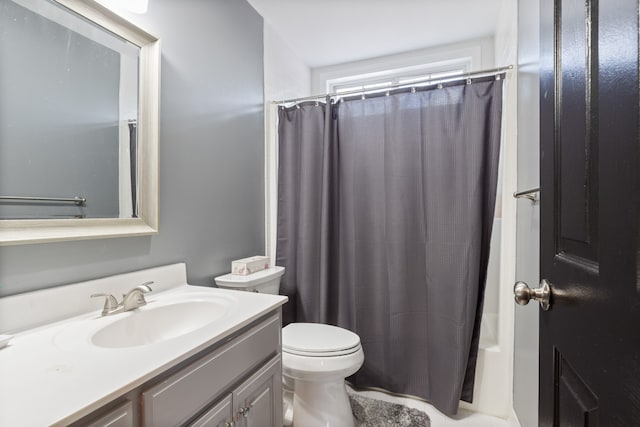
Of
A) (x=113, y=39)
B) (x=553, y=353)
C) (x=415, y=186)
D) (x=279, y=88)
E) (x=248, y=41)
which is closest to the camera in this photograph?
(x=553, y=353)

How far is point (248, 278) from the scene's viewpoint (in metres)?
1.59

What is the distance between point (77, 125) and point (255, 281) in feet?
3.17

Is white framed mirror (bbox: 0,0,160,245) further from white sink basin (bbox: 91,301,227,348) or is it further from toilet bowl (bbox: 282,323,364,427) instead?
toilet bowl (bbox: 282,323,364,427)

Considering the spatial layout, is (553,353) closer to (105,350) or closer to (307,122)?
(105,350)

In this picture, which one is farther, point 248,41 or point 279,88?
point 279,88

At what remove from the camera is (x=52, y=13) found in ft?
3.18

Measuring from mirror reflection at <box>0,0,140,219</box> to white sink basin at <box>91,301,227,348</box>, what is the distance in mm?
Result: 383

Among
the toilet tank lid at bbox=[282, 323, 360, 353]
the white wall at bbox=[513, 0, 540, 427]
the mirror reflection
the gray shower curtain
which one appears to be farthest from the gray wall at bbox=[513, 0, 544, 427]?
the mirror reflection

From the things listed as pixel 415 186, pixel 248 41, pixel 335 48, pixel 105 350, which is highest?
pixel 335 48

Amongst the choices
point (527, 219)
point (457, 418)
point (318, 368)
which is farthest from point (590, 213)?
point (457, 418)

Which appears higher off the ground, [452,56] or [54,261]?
[452,56]

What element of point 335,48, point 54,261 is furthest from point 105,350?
point 335,48

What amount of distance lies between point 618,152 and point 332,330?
142cm

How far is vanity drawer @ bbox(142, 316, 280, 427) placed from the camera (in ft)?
2.22
